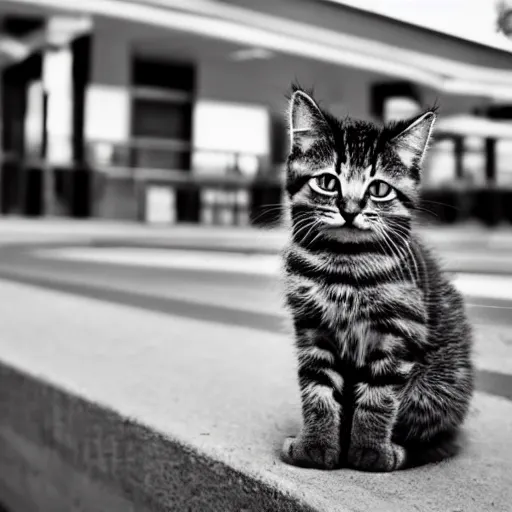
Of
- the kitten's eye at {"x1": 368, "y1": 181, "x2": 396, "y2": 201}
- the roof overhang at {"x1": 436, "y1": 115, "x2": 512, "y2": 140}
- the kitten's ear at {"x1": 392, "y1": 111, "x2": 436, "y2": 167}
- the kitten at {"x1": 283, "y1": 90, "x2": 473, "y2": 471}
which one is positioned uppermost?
the roof overhang at {"x1": 436, "y1": 115, "x2": 512, "y2": 140}

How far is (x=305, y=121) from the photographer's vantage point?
48 centimetres

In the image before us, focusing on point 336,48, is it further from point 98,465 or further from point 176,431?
point 98,465

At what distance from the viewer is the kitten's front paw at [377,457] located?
1.74 feet

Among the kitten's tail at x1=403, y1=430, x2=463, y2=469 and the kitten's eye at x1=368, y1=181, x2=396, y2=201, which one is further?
the kitten's tail at x1=403, y1=430, x2=463, y2=469

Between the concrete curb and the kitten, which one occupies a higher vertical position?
the kitten

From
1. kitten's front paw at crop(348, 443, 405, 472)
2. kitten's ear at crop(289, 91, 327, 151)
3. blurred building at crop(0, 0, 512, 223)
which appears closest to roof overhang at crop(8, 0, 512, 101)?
blurred building at crop(0, 0, 512, 223)

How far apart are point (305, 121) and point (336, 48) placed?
0.50 feet

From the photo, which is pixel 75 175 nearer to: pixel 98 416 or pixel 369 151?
pixel 98 416

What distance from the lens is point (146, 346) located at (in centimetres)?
121

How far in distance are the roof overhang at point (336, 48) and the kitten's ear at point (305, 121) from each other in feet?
0.36

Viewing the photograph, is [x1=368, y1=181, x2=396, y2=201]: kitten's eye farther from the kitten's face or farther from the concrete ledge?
the concrete ledge

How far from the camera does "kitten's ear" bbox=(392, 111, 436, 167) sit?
46 centimetres

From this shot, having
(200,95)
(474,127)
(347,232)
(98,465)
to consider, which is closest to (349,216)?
(347,232)

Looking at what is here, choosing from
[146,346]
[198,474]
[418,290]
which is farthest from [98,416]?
[418,290]
